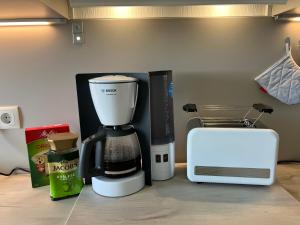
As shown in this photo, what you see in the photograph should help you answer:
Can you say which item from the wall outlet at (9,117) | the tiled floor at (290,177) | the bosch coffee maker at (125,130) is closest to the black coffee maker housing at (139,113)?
the bosch coffee maker at (125,130)

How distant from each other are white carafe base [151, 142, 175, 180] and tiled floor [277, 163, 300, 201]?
1.25 feet

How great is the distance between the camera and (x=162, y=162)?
892 mm

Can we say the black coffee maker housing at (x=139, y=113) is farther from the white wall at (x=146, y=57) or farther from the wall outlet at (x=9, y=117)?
the wall outlet at (x=9, y=117)

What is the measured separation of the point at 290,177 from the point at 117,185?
0.62 m

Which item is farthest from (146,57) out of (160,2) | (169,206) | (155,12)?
(169,206)

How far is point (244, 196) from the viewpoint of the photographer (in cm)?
78

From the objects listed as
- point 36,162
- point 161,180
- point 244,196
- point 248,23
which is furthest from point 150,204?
point 248,23

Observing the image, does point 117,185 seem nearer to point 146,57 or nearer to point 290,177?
point 146,57

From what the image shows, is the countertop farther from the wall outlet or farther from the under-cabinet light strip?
the under-cabinet light strip

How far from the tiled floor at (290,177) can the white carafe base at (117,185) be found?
48cm

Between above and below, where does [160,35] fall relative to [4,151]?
above

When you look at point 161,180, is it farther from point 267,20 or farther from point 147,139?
point 267,20

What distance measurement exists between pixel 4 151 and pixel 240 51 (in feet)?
3.24

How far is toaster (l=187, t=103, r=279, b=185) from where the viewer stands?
773mm
